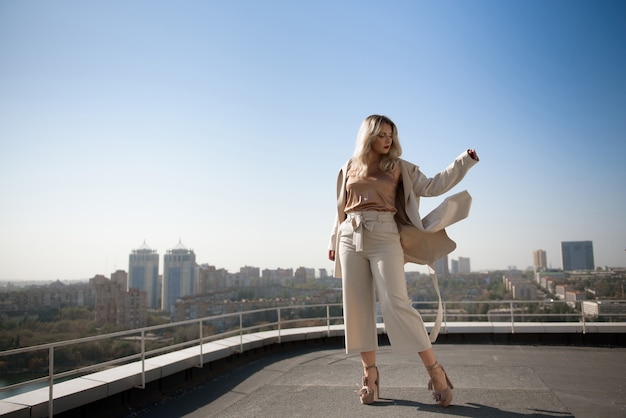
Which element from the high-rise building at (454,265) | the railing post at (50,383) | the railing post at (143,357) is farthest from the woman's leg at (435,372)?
the high-rise building at (454,265)

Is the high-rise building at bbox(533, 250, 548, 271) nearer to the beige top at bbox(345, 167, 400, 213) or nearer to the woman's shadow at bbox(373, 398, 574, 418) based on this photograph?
the woman's shadow at bbox(373, 398, 574, 418)

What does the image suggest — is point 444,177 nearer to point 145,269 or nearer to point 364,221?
point 364,221

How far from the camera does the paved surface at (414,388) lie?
249cm

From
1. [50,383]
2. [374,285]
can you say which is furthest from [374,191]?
[50,383]

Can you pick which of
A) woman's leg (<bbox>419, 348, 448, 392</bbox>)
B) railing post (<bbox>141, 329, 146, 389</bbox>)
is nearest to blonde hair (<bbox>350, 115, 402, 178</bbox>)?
woman's leg (<bbox>419, 348, 448, 392</bbox>)

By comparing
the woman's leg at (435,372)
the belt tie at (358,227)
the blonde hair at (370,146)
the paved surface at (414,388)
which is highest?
the blonde hair at (370,146)

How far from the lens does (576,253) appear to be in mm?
17969

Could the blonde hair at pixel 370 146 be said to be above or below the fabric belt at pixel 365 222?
above

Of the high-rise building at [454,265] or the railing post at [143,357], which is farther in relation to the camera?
A: the high-rise building at [454,265]

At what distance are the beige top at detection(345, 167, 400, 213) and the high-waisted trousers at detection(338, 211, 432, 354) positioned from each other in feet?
0.17

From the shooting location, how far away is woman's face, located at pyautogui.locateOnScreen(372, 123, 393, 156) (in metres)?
2.79

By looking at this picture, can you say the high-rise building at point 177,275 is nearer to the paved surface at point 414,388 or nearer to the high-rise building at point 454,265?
the high-rise building at point 454,265

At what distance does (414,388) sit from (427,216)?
1314 millimetres

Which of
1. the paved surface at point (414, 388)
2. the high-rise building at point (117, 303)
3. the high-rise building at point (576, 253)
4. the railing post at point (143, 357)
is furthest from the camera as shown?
the high-rise building at point (117, 303)
